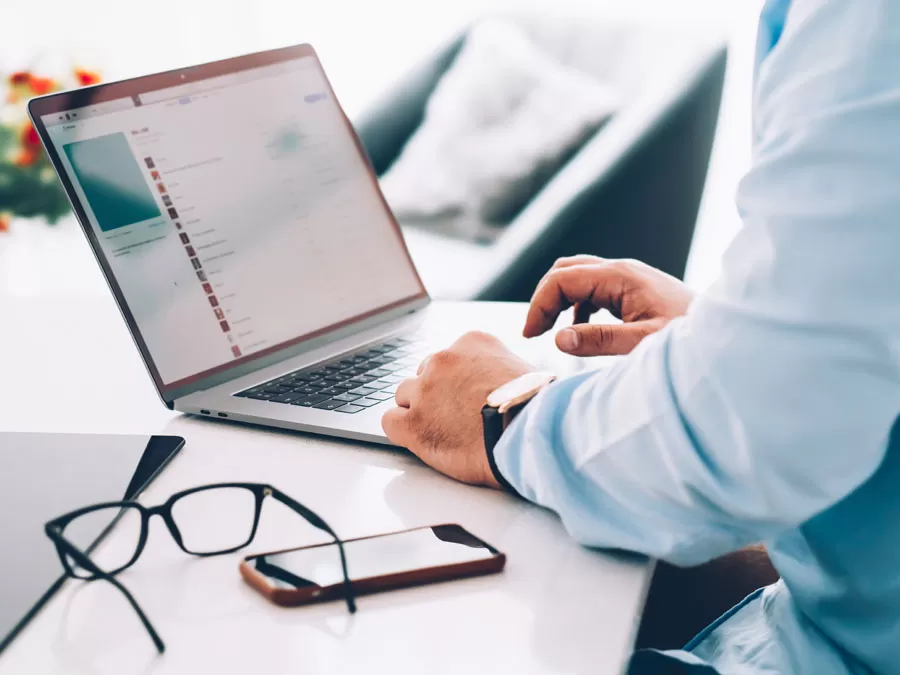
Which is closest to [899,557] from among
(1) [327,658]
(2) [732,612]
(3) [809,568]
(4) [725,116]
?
(3) [809,568]

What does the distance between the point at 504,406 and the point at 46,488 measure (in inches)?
12.6

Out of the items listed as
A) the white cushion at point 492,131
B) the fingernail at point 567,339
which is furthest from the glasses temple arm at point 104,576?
the white cushion at point 492,131

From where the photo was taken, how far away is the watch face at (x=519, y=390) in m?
0.59

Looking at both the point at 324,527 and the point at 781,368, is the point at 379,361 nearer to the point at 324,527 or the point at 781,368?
the point at 324,527

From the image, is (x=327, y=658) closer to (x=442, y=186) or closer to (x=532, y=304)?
(x=532, y=304)

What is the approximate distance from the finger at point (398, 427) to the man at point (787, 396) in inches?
1.5

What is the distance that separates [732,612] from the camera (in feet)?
2.29

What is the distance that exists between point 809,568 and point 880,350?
0.76ft

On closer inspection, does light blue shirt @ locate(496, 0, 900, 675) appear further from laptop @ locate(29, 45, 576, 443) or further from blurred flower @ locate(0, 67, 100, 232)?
blurred flower @ locate(0, 67, 100, 232)

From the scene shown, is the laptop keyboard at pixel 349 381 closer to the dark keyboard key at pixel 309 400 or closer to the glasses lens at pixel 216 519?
the dark keyboard key at pixel 309 400

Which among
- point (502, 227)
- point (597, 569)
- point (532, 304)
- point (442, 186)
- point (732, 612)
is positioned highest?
point (442, 186)

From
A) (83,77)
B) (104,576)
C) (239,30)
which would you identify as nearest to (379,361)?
(104,576)

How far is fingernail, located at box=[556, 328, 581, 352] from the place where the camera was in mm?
682

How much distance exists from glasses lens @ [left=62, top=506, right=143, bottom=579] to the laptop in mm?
175
